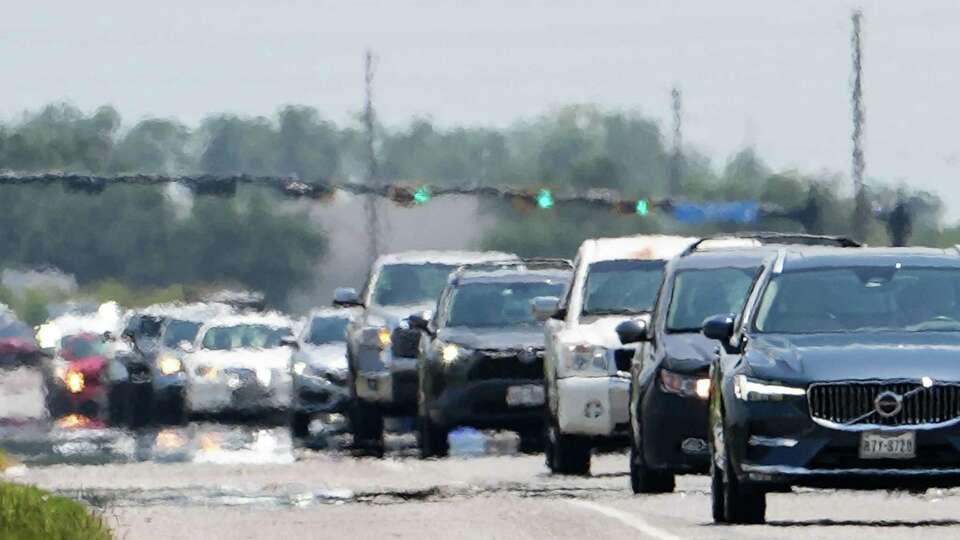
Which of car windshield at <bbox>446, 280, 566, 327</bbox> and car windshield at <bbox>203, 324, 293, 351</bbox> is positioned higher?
car windshield at <bbox>446, 280, 566, 327</bbox>

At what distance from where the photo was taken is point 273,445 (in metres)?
38.4

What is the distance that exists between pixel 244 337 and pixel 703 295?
933 inches

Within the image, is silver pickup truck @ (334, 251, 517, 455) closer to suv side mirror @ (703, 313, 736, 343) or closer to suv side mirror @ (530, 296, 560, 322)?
suv side mirror @ (530, 296, 560, 322)

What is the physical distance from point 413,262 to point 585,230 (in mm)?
110222

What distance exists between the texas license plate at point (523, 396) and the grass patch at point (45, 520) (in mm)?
12897

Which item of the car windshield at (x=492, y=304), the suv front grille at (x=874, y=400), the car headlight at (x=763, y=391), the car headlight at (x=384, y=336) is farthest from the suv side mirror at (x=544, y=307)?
the suv front grille at (x=874, y=400)

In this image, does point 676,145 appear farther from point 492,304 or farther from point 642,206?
point 492,304

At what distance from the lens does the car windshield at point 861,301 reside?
19594 mm

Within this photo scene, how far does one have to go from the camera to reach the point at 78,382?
5106 centimetres

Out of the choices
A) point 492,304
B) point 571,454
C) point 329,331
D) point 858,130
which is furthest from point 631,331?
point 858,130

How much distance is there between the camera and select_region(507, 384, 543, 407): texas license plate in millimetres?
31406

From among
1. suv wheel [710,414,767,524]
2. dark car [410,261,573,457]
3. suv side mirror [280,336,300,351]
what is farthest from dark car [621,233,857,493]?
suv side mirror [280,336,300,351]

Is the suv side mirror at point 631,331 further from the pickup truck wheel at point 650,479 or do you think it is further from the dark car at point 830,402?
the dark car at point 830,402

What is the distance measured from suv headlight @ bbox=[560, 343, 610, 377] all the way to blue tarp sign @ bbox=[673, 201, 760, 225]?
239ft
